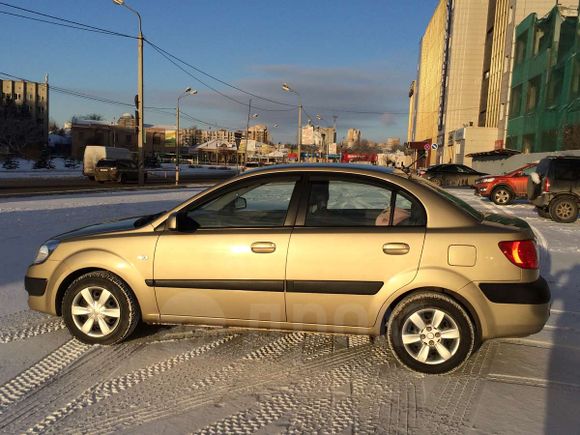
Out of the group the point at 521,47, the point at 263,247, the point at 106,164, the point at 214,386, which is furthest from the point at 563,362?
the point at 521,47

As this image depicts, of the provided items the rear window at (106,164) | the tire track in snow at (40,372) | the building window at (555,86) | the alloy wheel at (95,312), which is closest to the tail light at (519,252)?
the alloy wheel at (95,312)

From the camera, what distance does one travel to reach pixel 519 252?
11.5 ft

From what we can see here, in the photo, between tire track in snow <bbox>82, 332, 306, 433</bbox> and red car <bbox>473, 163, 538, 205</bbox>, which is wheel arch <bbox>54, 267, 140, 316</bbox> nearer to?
tire track in snow <bbox>82, 332, 306, 433</bbox>

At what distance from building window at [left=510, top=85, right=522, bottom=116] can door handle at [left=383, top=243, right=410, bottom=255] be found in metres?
40.5

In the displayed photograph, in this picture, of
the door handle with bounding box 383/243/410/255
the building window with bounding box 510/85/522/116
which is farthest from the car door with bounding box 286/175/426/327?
the building window with bounding box 510/85/522/116

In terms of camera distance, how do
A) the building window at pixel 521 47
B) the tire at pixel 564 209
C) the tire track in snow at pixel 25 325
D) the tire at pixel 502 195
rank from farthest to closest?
the building window at pixel 521 47, the tire at pixel 502 195, the tire at pixel 564 209, the tire track in snow at pixel 25 325

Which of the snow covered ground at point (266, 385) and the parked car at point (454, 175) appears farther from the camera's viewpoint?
the parked car at point (454, 175)

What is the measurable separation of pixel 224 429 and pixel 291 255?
1.34 m

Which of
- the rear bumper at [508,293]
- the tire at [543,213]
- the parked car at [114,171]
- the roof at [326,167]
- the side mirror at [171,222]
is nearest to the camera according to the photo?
the rear bumper at [508,293]

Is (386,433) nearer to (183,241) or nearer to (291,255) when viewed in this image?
(291,255)

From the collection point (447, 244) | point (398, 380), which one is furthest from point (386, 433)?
point (447, 244)

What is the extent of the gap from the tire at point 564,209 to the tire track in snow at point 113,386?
11.6 metres

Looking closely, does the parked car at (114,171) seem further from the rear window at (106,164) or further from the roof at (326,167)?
the roof at (326,167)

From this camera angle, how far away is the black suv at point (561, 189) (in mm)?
12531
